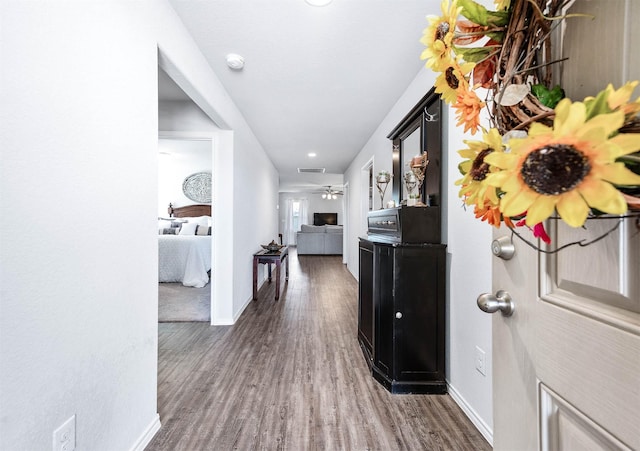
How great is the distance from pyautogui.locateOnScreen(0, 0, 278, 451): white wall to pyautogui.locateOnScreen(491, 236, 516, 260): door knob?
127 centimetres

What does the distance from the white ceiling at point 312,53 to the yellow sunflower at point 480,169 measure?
1.53m

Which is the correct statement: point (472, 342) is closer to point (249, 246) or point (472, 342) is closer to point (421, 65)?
point (421, 65)

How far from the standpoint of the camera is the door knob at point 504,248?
648 millimetres

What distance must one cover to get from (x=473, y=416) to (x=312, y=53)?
2475mm

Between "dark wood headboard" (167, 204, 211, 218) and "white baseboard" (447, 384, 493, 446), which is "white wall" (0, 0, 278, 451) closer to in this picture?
"white baseboard" (447, 384, 493, 446)

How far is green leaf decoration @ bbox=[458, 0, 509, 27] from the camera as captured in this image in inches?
19.3

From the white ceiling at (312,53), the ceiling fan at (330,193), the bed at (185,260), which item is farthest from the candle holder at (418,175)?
the ceiling fan at (330,193)

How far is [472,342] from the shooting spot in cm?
155

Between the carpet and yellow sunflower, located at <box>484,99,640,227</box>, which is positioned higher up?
yellow sunflower, located at <box>484,99,640,227</box>

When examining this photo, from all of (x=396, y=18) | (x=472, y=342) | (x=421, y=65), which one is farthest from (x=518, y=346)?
(x=421, y=65)

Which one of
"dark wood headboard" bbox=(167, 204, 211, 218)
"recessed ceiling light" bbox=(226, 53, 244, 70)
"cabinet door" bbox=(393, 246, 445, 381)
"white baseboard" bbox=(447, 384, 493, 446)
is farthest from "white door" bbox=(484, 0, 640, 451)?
"dark wood headboard" bbox=(167, 204, 211, 218)

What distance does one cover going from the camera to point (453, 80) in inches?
22.6

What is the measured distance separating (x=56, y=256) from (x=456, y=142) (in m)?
1.94

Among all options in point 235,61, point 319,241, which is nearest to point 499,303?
point 235,61
